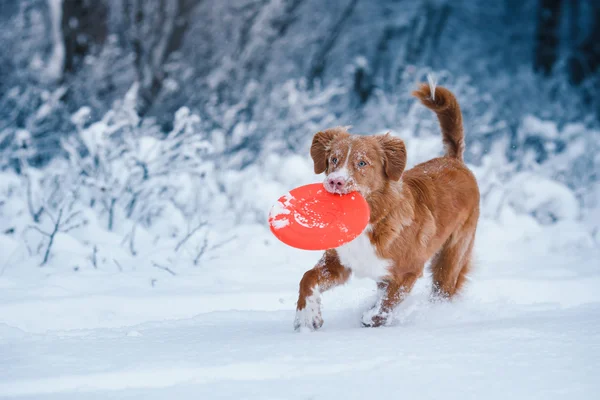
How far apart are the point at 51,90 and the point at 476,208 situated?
794 cm

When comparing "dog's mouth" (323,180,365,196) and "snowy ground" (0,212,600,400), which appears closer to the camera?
"snowy ground" (0,212,600,400)

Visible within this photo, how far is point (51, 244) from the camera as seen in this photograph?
15.4 ft

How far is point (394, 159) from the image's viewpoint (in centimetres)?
367

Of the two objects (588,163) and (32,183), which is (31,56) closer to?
(32,183)

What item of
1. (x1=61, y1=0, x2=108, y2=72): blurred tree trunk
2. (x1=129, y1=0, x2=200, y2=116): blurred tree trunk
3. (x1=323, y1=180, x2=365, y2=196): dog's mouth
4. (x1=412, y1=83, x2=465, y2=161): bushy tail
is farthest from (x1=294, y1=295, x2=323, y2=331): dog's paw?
(x1=129, y1=0, x2=200, y2=116): blurred tree trunk

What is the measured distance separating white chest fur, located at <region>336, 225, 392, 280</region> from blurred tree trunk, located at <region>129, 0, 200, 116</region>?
335 inches

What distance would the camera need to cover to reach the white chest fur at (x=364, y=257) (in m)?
3.62

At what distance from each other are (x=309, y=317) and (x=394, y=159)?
1.11 m

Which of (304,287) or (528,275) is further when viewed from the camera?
(528,275)

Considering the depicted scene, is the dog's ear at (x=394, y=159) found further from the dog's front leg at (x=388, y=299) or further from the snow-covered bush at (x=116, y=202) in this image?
the snow-covered bush at (x=116, y=202)

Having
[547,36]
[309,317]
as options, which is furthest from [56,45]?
[547,36]

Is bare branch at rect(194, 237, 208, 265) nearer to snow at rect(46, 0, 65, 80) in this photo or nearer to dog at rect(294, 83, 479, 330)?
dog at rect(294, 83, 479, 330)

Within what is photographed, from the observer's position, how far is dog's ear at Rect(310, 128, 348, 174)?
3.87 metres

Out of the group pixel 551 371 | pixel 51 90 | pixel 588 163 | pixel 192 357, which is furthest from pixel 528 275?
pixel 51 90
